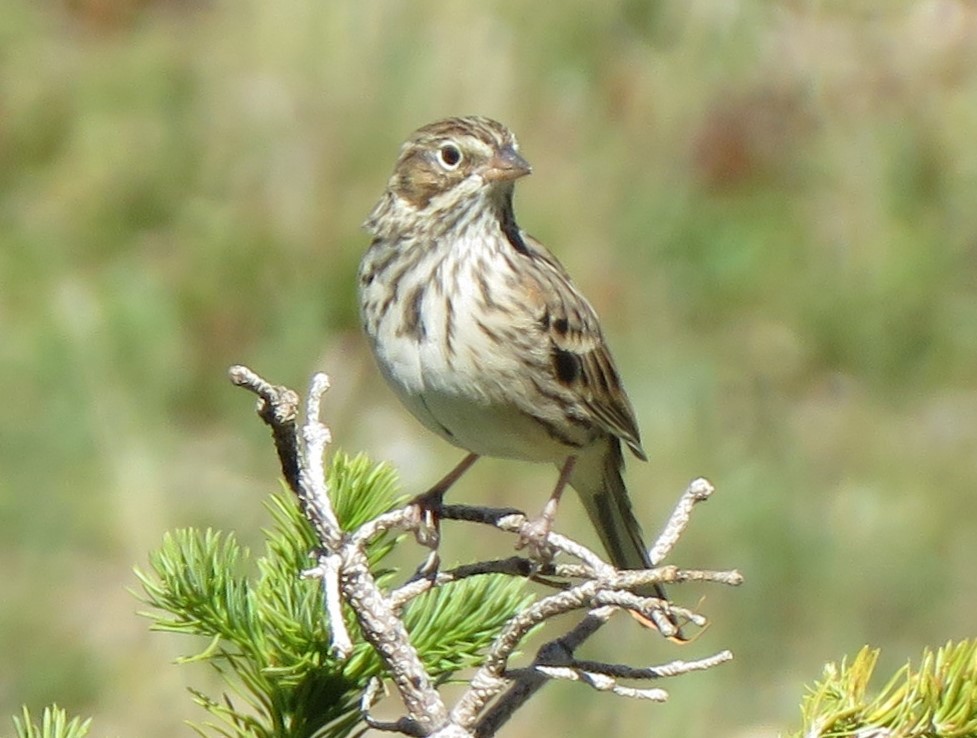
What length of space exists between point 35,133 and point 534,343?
418 cm

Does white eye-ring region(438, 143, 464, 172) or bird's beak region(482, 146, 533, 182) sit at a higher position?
white eye-ring region(438, 143, 464, 172)

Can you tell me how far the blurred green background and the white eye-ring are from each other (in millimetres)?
1798

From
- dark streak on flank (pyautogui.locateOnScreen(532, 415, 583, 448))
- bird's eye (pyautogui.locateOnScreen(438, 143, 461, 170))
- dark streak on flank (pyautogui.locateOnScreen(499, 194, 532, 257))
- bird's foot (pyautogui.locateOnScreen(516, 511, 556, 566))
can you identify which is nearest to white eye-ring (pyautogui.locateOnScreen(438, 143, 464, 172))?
bird's eye (pyautogui.locateOnScreen(438, 143, 461, 170))

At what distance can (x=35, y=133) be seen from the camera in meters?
7.17

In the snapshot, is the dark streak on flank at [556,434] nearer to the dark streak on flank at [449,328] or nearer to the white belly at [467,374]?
the white belly at [467,374]

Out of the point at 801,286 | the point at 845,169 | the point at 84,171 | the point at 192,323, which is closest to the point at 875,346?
the point at 801,286

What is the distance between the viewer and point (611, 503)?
3902 mm

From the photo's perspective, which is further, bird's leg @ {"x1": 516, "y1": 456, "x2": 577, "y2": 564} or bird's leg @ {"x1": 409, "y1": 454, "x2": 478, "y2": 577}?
bird's leg @ {"x1": 516, "y1": 456, "x2": 577, "y2": 564}

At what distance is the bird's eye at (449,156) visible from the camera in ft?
12.0

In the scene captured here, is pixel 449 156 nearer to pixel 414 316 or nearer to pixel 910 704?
pixel 414 316

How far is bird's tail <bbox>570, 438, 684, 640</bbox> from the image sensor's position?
3.77 metres

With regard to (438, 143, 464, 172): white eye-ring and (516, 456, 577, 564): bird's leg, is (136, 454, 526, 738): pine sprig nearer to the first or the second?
(516, 456, 577, 564): bird's leg

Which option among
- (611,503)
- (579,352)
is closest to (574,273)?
(611,503)

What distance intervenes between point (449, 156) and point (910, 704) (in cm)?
203
